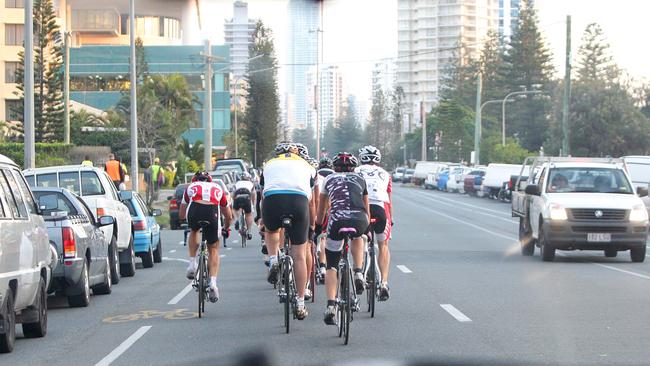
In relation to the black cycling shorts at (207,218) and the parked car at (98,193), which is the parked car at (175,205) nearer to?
the parked car at (98,193)

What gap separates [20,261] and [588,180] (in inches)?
547

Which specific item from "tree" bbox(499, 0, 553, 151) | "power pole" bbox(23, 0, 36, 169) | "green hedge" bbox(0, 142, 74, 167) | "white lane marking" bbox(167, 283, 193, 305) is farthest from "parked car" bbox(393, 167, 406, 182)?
"white lane marking" bbox(167, 283, 193, 305)

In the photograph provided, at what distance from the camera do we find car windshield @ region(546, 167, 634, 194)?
22594 mm

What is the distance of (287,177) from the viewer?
12.7 meters

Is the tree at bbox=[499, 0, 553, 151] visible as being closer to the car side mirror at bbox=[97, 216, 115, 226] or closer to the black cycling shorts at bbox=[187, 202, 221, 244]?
the car side mirror at bbox=[97, 216, 115, 226]

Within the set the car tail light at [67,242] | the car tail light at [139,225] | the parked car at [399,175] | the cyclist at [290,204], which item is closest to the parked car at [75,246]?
the car tail light at [67,242]

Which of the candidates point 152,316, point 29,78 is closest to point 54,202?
point 152,316

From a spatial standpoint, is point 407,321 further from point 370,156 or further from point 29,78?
point 29,78

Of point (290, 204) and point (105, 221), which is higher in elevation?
point (290, 204)

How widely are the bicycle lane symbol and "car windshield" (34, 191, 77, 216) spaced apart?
2.96 meters

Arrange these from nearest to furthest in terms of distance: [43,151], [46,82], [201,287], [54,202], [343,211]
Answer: [343,211] → [201,287] → [54,202] → [43,151] → [46,82]

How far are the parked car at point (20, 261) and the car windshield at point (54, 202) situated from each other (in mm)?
4181

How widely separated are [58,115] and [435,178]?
3487cm

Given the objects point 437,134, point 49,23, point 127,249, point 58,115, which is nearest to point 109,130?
point 58,115
